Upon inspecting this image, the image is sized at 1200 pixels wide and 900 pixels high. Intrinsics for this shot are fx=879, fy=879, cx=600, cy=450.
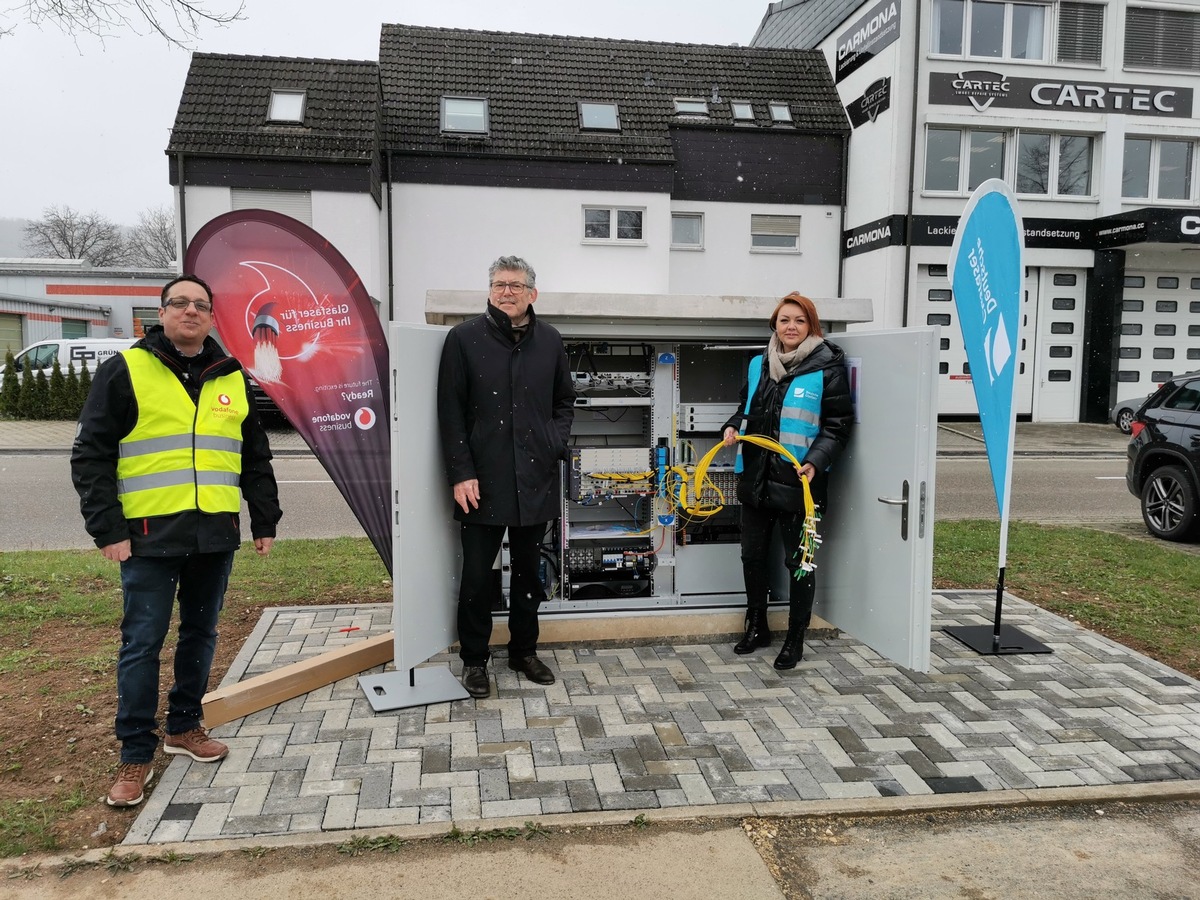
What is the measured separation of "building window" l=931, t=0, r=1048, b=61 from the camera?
1944cm

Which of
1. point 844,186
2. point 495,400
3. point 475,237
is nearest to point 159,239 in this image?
point 475,237

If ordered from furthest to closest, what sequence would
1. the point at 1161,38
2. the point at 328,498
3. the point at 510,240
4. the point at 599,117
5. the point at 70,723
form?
the point at 1161,38 → the point at 599,117 → the point at 510,240 → the point at 328,498 → the point at 70,723

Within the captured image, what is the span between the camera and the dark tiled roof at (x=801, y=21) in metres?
21.8

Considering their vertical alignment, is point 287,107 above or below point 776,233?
above

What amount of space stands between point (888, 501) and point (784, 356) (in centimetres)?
96

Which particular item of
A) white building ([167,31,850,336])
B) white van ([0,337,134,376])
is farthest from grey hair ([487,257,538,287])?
white van ([0,337,134,376])

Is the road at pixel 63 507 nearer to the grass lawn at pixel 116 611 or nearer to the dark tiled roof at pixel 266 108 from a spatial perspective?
the grass lawn at pixel 116 611

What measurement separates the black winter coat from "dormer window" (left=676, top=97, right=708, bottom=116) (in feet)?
57.9

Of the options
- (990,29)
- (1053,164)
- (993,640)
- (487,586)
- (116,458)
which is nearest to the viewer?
(116,458)

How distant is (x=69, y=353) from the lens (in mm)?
20844

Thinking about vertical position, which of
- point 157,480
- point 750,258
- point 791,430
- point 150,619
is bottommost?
point 150,619

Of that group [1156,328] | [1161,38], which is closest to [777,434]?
[1156,328]

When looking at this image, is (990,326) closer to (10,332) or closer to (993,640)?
(993,640)

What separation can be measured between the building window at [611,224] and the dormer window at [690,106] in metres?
2.94
